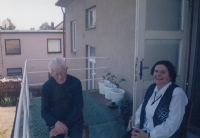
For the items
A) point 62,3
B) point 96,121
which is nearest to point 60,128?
point 96,121

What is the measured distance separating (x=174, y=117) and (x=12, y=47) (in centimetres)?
1443

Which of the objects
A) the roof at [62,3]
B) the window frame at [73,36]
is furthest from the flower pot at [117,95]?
the roof at [62,3]

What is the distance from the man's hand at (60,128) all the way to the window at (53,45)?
1359cm

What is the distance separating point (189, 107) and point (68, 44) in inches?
324

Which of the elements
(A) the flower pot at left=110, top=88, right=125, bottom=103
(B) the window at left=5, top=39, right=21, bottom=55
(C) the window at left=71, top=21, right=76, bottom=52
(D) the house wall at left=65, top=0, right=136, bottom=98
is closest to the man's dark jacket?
(A) the flower pot at left=110, top=88, right=125, bottom=103

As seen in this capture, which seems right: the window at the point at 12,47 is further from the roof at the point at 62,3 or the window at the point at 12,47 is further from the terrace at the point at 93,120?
the terrace at the point at 93,120

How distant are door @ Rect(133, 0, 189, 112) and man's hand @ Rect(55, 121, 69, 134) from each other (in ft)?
3.32

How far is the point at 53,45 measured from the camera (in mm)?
15086

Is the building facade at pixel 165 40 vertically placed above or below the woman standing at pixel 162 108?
above

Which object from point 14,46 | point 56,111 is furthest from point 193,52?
point 14,46

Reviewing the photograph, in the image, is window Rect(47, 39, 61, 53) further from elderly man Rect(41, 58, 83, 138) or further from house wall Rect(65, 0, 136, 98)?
elderly man Rect(41, 58, 83, 138)

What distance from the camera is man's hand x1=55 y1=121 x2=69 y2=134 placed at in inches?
74.5

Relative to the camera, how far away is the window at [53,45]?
49.0 feet

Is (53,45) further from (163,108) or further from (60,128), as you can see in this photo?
(163,108)
